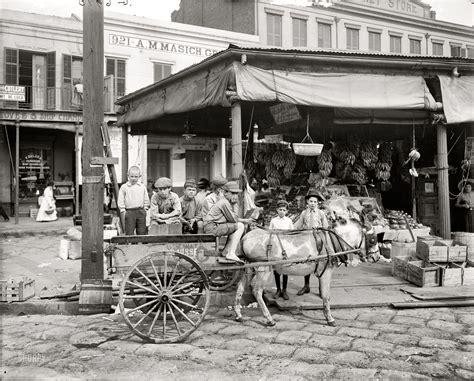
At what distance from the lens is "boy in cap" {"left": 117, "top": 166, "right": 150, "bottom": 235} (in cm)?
838

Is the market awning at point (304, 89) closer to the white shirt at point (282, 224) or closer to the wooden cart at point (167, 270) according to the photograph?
the white shirt at point (282, 224)

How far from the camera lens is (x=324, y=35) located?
28094 mm

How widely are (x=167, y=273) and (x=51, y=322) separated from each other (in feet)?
6.21

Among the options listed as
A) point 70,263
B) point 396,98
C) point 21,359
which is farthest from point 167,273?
point 396,98

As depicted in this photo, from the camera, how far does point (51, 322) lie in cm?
605

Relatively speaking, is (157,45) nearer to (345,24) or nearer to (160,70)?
(160,70)

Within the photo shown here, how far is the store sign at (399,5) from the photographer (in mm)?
29422

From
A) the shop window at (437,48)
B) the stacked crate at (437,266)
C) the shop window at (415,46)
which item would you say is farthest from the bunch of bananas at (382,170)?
the shop window at (437,48)

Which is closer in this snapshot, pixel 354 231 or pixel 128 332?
pixel 128 332

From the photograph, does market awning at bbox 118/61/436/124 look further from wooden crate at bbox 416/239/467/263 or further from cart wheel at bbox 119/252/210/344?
cart wheel at bbox 119/252/210/344

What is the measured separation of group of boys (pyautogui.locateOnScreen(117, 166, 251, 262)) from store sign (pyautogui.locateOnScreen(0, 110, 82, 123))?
465 inches

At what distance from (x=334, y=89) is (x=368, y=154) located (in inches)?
123

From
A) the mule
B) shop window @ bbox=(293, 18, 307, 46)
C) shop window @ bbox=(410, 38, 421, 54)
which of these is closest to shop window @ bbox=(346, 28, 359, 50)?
shop window @ bbox=(293, 18, 307, 46)

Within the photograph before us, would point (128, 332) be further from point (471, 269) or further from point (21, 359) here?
point (471, 269)
